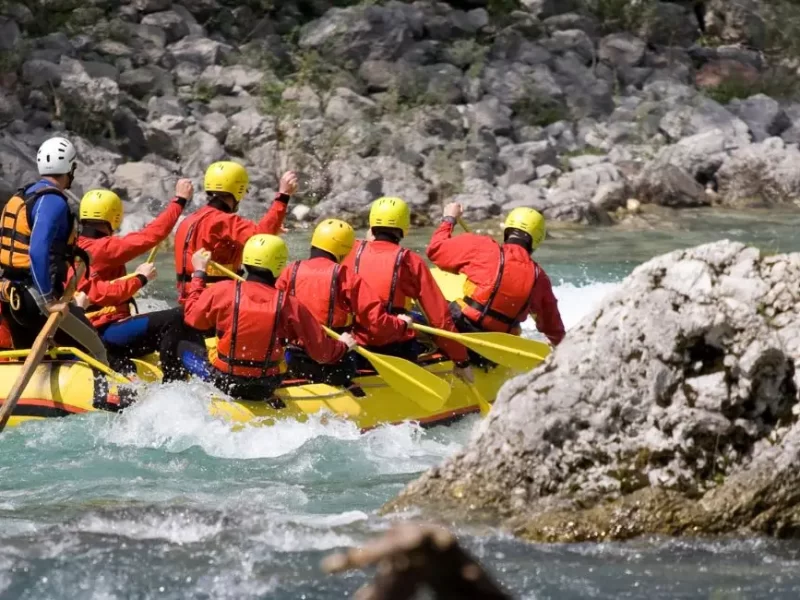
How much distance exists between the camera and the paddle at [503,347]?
8648mm

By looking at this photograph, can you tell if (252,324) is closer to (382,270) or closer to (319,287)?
(319,287)

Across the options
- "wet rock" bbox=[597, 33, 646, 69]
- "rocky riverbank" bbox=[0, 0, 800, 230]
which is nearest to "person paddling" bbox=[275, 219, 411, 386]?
"rocky riverbank" bbox=[0, 0, 800, 230]

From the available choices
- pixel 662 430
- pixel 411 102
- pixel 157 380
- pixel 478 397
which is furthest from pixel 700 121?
pixel 662 430

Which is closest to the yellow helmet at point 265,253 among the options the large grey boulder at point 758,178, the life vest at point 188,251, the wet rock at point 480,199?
the life vest at point 188,251

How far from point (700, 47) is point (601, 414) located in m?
19.9

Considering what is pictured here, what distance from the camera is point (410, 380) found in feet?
27.3

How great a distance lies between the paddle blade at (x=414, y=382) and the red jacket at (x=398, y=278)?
0.36 metres

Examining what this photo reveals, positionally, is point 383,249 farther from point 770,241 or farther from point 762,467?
point 770,241

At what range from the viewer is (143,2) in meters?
21.0

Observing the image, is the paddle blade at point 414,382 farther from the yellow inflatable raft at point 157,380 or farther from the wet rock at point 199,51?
the wet rock at point 199,51

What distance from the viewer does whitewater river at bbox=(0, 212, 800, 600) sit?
4.96 m

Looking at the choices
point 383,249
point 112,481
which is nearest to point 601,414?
point 112,481

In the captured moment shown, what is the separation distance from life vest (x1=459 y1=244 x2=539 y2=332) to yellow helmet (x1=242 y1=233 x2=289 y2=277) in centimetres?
185

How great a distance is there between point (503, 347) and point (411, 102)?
1172cm
